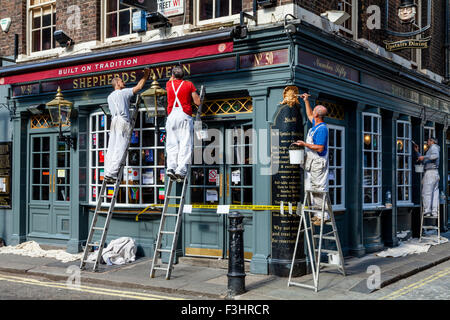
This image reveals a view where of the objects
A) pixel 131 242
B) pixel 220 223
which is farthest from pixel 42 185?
pixel 220 223

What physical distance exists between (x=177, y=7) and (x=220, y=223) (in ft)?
13.6

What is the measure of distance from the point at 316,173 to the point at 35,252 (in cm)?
647

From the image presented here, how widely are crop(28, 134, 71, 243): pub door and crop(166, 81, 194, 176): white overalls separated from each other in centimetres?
390

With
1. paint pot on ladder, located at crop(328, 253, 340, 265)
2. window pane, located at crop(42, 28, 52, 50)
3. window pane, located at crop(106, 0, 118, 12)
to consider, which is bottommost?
paint pot on ladder, located at crop(328, 253, 340, 265)

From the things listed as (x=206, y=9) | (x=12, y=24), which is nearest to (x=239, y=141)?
(x=206, y=9)

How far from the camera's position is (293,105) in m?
8.41

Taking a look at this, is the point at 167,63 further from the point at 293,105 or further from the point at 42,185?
the point at 42,185

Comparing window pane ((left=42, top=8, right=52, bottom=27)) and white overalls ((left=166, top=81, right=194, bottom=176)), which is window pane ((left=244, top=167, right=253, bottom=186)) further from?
window pane ((left=42, top=8, right=52, bottom=27))

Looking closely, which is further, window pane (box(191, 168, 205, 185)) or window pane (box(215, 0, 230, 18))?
window pane (box(191, 168, 205, 185))

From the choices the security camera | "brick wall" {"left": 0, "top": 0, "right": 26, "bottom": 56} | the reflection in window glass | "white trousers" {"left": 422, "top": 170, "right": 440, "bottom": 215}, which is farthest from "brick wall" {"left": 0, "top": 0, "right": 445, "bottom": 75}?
"white trousers" {"left": 422, "top": 170, "right": 440, "bottom": 215}

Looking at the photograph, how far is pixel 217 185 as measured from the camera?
9.49m

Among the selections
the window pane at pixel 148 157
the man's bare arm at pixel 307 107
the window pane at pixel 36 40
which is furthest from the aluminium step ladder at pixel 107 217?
the window pane at pixel 36 40

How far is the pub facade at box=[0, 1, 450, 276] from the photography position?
28.1 ft

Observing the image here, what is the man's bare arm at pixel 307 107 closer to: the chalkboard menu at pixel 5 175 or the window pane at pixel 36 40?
the window pane at pixel 36 40
